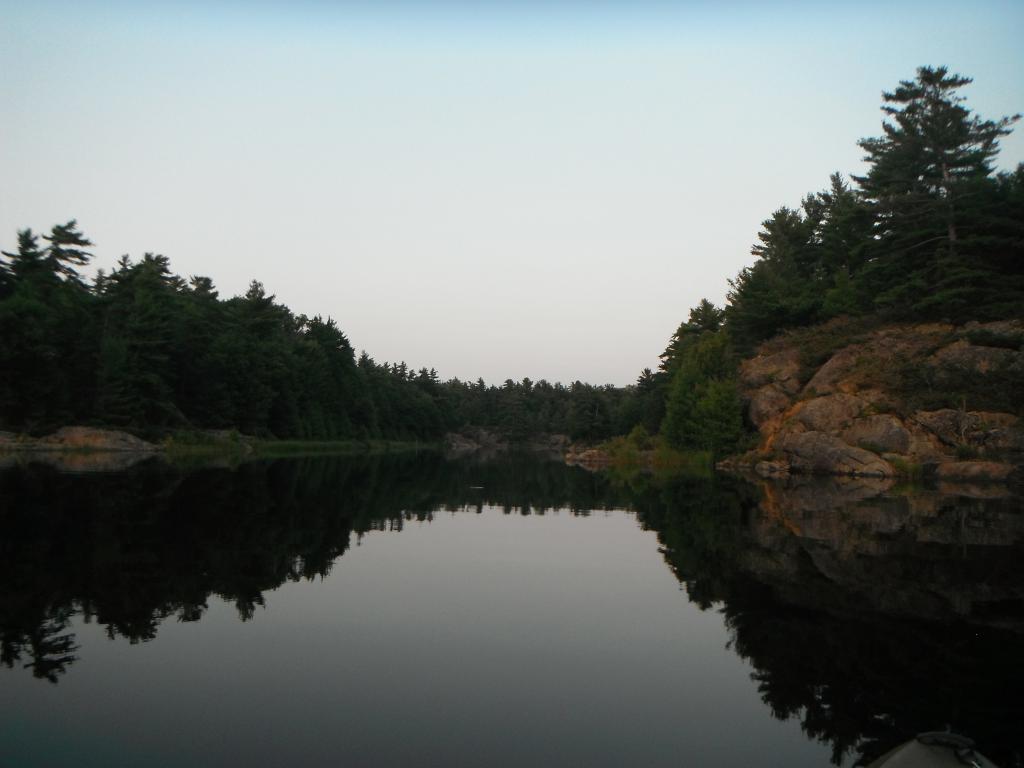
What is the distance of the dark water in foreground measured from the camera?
566cm

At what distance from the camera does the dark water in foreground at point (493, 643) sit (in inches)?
223

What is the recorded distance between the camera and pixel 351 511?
2091cm

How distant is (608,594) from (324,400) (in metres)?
89.4

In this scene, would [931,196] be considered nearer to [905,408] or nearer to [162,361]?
[905,408]

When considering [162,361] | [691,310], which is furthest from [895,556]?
[691,310]

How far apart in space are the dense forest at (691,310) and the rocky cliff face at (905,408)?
9.52ft

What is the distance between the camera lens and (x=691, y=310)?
80.3m

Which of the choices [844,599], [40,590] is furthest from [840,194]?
[40,590]

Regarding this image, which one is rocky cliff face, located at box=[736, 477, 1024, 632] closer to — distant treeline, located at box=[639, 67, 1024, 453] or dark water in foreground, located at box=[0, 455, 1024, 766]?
dark water in foreground, located at box=[0, 455, 1024, 766]

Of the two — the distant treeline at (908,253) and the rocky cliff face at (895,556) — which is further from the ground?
the distant treeline at (908,253)

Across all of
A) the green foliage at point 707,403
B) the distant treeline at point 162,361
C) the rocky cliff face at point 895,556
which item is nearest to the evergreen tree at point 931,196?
the green foliage at point 707,403

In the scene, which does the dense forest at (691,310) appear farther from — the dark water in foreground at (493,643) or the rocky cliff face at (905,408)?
the dark water in foreground at (493,643)

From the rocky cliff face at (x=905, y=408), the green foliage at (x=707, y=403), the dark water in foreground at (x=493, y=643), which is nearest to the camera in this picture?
the dark water in foreground at (x=493, y=643)

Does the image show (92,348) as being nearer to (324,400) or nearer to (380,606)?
(324,400)
